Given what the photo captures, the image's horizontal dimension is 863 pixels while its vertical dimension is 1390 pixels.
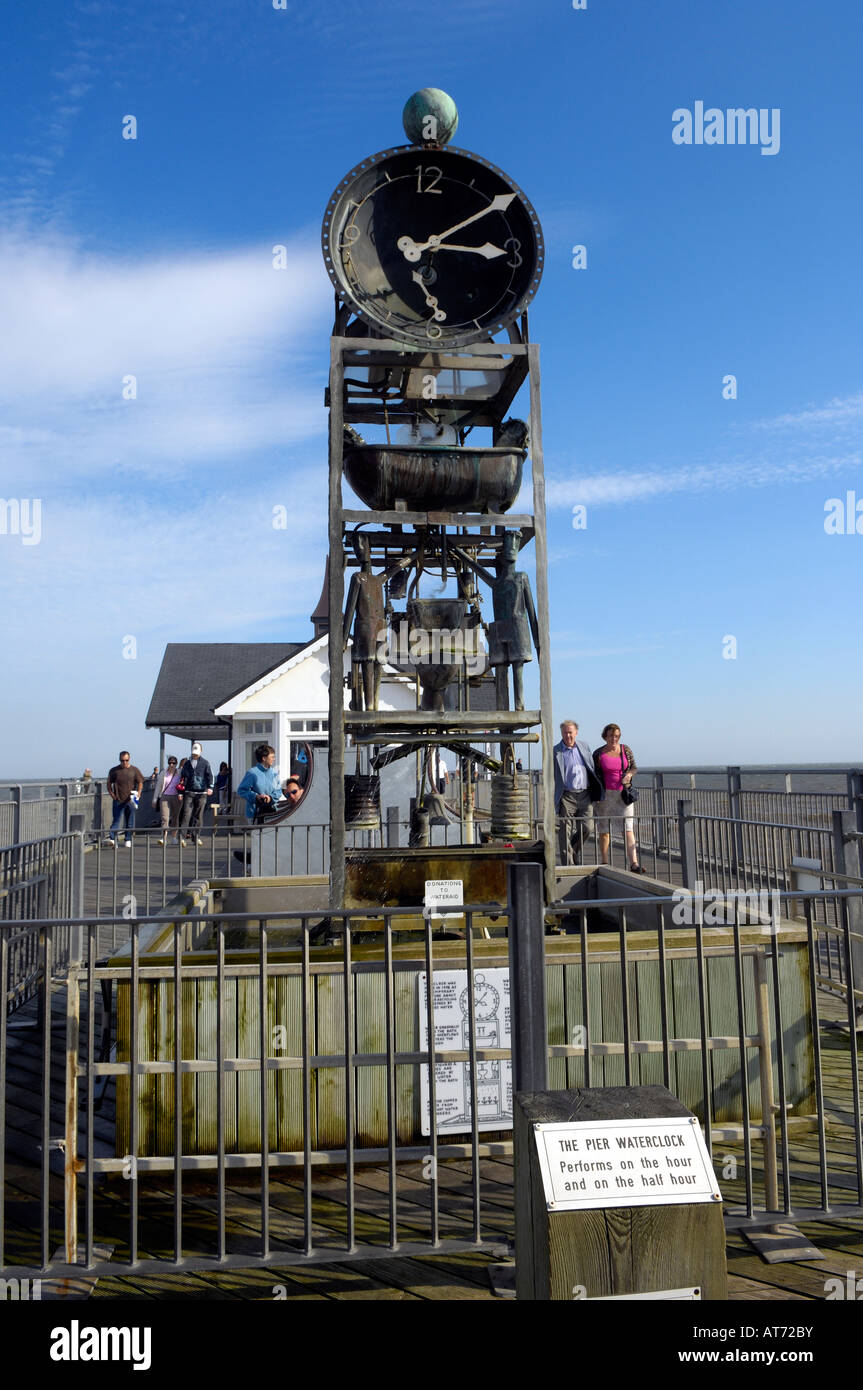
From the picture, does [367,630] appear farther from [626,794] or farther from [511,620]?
[626,794]

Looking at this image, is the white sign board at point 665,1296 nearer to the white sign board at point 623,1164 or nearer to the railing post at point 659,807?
the white sign board at point 623,1164

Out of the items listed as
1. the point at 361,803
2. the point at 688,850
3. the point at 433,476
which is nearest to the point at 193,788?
the point at 688,850

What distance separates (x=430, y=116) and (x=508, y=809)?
6.18 meters

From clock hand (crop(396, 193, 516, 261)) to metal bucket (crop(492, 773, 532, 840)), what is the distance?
4.51 m

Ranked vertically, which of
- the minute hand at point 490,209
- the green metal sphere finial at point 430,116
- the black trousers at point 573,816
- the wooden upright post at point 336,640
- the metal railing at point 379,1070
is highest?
the green metal sphere finial at point 430,116

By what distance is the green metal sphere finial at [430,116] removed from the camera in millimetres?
8625

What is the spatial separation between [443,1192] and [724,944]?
2.33 meters

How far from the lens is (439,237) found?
8094 mm

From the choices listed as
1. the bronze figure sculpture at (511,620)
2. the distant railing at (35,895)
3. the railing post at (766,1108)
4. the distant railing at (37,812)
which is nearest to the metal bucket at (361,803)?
the bronze figure sculpture at (511,620)

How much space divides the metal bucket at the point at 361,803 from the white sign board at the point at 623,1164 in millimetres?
5316

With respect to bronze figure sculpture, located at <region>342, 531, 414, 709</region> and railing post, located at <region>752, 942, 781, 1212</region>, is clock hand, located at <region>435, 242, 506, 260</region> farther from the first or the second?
railing post, located at <region>752, 942, 781, 1212</region>
